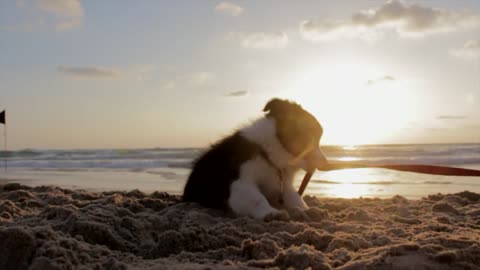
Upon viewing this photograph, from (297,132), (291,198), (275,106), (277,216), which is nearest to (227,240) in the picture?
(277,216)

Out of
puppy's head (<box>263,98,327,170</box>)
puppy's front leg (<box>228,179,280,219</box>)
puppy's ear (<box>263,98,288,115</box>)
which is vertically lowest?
puppy's front leg (<box>228,179,280,219</box>)

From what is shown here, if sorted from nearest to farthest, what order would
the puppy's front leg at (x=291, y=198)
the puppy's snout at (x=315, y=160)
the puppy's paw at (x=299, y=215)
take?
the puppy's paw at (x=299, y=215) → the puppy's front leg at (x=291, y=198) → the puppy's snout at (x=315, y=160)

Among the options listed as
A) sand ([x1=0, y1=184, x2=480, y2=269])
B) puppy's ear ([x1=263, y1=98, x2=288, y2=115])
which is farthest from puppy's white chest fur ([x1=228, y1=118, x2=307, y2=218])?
sand ([x1=0, y1=184, x2=480, y2=269])

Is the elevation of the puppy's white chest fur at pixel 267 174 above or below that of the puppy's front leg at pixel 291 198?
above

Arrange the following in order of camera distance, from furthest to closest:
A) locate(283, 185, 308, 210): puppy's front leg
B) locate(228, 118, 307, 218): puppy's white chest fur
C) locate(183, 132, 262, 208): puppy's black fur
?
locate(283, 185, 308, 210): puppy's front leg, locate(183, 132, 262, 208): puppy's black fur, locate(228, 118, 307, 218): puppy's white chest fur

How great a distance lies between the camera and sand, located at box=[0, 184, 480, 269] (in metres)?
2.44

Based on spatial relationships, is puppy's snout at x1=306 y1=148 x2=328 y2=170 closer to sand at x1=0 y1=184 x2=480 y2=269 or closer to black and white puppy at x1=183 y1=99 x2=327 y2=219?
black and white puppy at x1=183 y1=99 x2=327 y2=219

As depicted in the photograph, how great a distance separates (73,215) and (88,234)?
38 centimetres

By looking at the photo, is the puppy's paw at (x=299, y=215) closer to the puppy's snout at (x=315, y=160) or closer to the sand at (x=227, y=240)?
the sand at (x=227, y=240)

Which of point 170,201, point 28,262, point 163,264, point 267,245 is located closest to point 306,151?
point 170,201

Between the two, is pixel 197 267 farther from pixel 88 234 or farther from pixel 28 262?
pixel 88 234

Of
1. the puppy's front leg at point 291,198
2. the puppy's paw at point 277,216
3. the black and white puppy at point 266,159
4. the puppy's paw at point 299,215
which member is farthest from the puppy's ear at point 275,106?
the puppy's paw at point 277,216

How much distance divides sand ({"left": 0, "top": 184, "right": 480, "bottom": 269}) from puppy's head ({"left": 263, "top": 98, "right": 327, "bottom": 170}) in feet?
1.98

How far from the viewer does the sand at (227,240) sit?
244 centimetres
